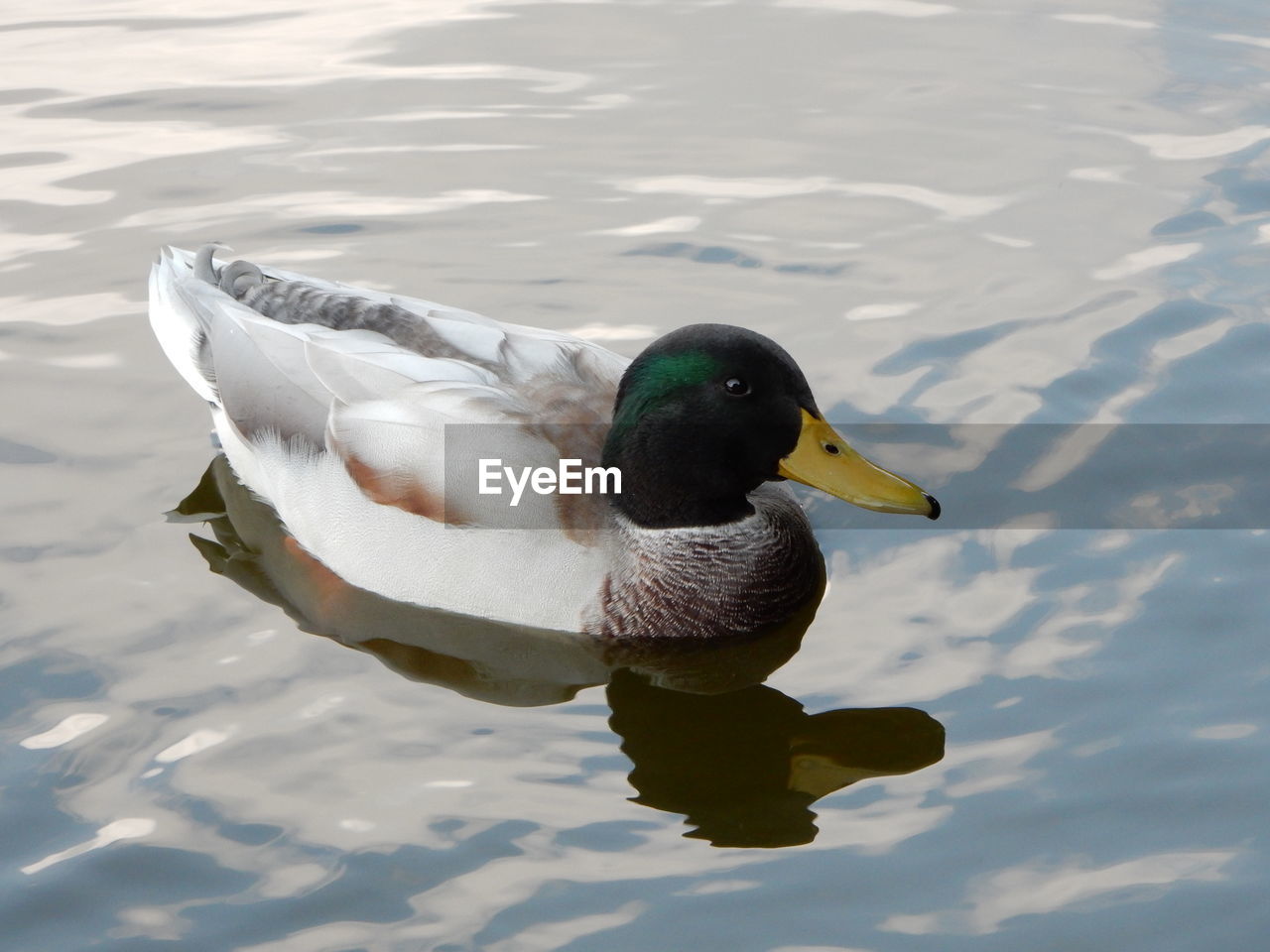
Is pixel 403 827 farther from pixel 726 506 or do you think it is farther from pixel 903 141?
pixel 903 141

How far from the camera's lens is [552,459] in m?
5.84

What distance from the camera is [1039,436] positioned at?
682 cm

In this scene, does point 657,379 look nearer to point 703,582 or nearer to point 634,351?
point 703,582

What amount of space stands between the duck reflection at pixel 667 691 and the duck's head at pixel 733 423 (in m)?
0.65

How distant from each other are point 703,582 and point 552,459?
71 centimetres

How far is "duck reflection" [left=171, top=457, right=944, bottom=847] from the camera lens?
5.15 metres

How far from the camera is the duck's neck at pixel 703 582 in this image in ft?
Result: 19.5

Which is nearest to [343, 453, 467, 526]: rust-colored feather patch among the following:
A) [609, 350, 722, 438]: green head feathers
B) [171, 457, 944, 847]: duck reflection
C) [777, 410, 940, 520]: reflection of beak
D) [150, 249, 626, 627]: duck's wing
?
[150, 249, 626, 627]: duck's wing

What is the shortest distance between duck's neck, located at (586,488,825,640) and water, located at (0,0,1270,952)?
209 millimetres

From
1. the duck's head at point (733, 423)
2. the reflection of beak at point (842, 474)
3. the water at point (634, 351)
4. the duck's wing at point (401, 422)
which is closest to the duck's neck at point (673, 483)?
the duck's head at point (733, 423)

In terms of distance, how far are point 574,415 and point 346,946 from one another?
2.20 metres

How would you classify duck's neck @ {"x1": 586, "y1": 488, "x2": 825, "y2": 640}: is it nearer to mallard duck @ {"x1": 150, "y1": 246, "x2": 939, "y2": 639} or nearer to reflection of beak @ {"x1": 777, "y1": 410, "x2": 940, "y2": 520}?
mallard duck @ {"x1": 150, "y1": 246, "x2": 939, "y2": 639}

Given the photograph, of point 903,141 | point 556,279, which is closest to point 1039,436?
point 556,279

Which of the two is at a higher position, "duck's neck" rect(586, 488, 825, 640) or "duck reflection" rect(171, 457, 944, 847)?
"duck's neck" rect(586, 488, 825, 640)
